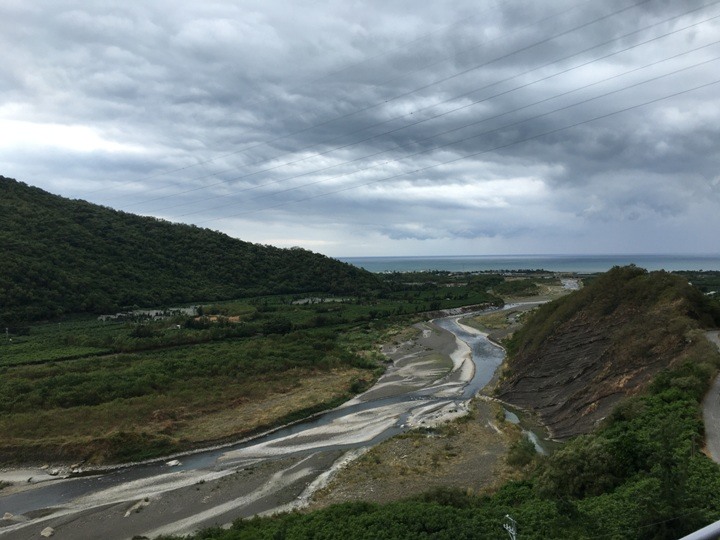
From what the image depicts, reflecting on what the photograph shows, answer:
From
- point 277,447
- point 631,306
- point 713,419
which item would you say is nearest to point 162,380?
point 277,447

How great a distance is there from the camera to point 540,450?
29297 millimetres

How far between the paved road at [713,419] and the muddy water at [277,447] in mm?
19660

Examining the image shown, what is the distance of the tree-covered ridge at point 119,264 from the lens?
79000mm

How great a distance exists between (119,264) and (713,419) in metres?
105

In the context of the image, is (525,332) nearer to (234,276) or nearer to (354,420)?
(354,420)

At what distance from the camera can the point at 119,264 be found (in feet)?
329

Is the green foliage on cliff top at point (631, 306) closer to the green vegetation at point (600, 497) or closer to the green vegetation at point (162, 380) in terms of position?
the green vegetation at point (600, 497)

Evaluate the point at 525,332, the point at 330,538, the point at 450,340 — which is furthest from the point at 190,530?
the point at 450,340

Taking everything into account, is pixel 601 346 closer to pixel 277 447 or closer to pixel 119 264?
pixel 277 447

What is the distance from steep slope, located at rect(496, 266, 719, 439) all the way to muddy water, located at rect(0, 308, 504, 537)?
22.7 feet

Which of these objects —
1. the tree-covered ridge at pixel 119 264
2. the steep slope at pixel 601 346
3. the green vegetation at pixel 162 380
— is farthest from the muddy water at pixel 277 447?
the tree-covered ridge at pixel 119 264

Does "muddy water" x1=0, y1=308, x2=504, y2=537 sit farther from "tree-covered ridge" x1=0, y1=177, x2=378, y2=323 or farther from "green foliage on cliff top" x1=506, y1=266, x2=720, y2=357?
"tree-covered ridge" x1=0, y1=177, x2=378, y2=323

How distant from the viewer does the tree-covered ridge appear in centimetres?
7900

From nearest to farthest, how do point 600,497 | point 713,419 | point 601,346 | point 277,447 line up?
point 600,497, point 713,419, point 277,447, point 601,346
